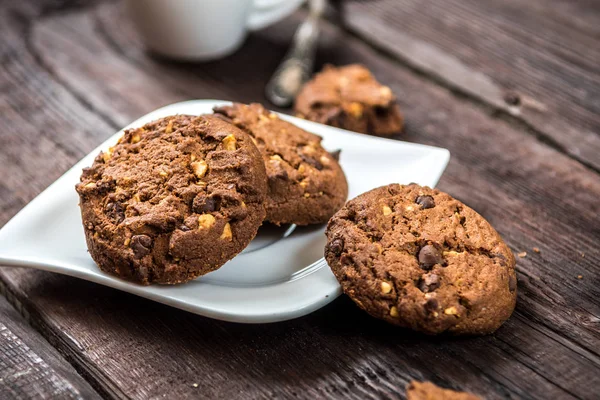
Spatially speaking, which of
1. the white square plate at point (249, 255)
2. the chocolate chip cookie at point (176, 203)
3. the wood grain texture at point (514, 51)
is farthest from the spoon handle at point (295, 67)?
the chocolate chip cookie at point (176, 203)

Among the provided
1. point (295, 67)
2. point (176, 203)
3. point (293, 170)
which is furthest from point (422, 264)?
point (295, 67)

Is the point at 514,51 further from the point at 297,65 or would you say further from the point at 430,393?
the point at 430,393

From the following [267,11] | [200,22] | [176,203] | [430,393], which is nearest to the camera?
[430,393]

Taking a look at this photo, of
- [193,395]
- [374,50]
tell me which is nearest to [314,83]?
[374,50]

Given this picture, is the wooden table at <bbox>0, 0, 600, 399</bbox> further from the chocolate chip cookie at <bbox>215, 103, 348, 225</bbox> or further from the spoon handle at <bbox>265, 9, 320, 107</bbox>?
the chocolate chip cookie at <bbox>215, 103, 348, 225</bbox>

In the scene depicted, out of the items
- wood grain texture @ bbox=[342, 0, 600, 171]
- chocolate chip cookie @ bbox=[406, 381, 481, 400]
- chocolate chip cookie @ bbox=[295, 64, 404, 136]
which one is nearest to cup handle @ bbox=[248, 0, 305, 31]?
wood grain texture @ bbox=[342, 0, 600, 171]

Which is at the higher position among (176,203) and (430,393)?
(176,203)

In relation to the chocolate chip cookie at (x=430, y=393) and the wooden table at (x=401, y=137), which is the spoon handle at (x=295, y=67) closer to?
the wooden table at (x=401, y=137)

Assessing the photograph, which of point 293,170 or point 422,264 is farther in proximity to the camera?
point 293,170
